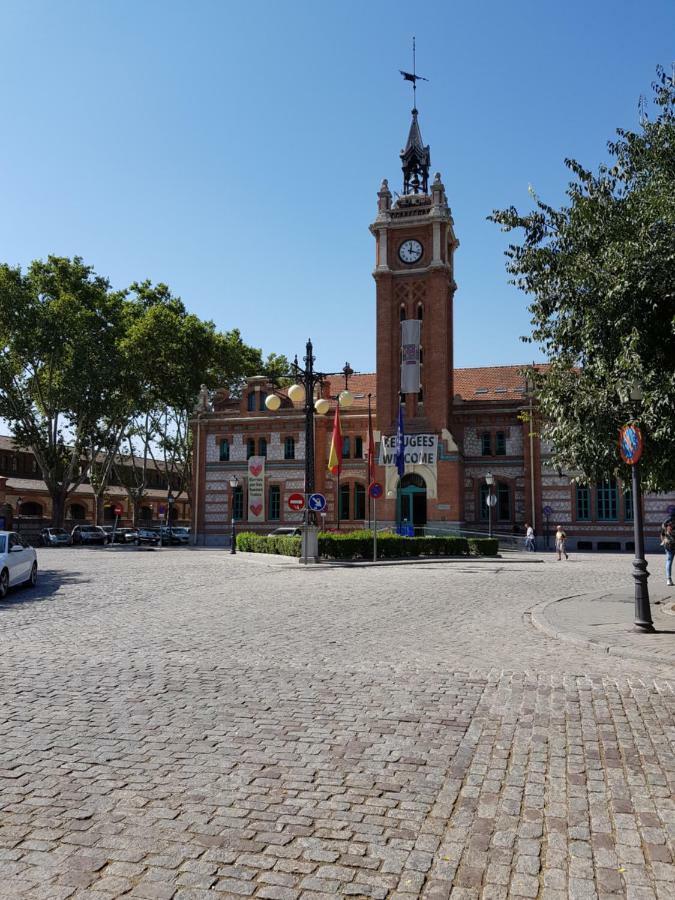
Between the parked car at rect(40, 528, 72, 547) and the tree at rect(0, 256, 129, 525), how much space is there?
1.20 m

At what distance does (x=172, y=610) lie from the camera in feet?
42.8

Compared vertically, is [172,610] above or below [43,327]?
below

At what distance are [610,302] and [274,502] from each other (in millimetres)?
40868

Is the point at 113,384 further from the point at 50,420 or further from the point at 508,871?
the point at 508,871

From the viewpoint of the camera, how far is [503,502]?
148 ft

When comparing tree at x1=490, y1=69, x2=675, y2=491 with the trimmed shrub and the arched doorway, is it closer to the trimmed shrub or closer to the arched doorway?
the trimmed shrub

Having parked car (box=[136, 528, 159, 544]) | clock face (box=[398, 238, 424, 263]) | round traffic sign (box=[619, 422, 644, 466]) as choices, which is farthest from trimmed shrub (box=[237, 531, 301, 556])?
clock face (box=[398, 238, 424, 263])

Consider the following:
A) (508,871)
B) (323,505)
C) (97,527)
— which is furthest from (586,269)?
(97,527)

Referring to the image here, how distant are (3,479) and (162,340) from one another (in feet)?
43.0

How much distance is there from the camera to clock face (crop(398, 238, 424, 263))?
45.6 m

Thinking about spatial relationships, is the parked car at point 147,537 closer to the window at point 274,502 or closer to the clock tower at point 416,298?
the window at point 274,502

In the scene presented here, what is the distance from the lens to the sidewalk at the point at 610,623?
901cm

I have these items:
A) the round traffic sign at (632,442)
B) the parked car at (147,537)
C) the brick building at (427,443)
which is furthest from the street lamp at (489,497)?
the round traffic sign at (632,442)

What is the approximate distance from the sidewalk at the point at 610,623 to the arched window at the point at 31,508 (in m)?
61.2
